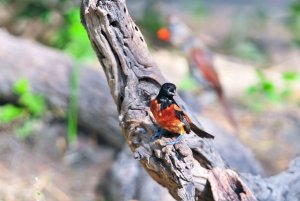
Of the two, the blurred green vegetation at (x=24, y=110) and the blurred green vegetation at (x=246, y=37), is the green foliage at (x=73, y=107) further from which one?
the blurred green vegetation at (x=246, y=37)

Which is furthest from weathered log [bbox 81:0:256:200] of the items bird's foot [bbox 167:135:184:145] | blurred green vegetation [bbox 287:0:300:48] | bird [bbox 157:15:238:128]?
blurred green vegetation [bbox 287:0:300:48]

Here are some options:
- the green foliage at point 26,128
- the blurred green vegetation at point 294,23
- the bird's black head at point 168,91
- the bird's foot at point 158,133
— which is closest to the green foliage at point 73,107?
the green foliage at point 26,128

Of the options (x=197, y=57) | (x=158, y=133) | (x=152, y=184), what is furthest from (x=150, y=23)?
(x=158, y=133)

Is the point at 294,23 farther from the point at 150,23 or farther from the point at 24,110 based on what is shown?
the point at 24,110

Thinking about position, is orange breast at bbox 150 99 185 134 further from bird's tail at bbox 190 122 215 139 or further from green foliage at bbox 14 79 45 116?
green foliage at bbox 14 79 45 116

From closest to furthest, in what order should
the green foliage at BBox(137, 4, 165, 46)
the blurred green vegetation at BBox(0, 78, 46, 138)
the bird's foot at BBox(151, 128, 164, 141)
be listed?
the bird's foot at BBox(151, 128, 164, 141), the blurred green vegetation at BBox(0, 78, 46, 138), the green foliage at BBox(137, 4, 165, 46)

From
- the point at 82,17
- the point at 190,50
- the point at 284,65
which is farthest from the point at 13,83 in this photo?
the point at 284,65
